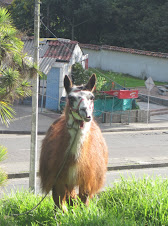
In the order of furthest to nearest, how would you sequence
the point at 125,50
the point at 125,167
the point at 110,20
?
the point at 110,20, the point at 125,50, the point at 125,167

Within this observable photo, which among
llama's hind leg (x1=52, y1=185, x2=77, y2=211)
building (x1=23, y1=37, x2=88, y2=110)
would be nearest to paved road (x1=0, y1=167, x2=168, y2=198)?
llama's hind leg (x1=52, y1=185, x2=77, y2=211)

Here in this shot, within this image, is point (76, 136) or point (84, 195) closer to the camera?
point (76, 136)

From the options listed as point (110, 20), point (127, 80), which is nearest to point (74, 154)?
point (127, 80)

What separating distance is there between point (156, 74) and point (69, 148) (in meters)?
29.9

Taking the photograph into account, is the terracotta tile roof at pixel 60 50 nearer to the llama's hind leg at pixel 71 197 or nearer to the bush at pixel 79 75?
the bush at pixel 79 75

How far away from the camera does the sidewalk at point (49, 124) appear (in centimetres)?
1391

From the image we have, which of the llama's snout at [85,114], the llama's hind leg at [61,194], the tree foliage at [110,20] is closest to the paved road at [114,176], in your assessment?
the llama's hind leg at [61,194]

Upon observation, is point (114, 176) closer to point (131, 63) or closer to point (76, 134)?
point (76, 134)

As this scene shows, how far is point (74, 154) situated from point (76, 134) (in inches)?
11.7

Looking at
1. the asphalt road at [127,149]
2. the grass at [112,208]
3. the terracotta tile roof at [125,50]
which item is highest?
the terracotta tile roof at [125,50]

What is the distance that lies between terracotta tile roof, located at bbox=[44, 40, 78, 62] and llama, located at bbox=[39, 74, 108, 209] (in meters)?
18.2

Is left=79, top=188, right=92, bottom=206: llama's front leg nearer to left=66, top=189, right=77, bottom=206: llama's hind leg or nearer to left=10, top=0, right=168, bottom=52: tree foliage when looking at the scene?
left=66, top=189, right=77, bottom=206: llama's hind leg

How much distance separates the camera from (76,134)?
6516mm

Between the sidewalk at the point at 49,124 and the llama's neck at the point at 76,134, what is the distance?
262 inches
